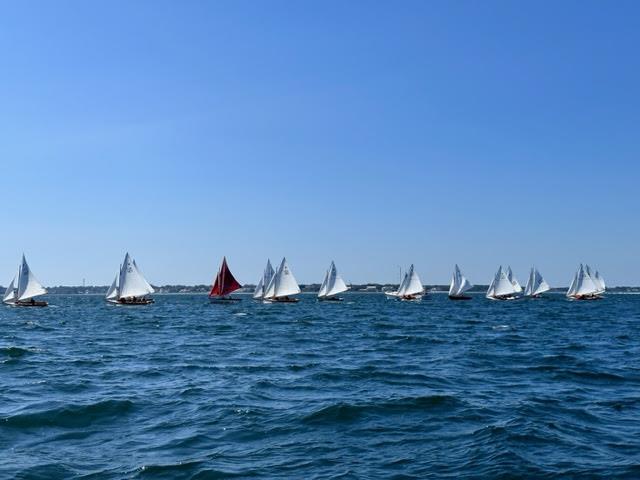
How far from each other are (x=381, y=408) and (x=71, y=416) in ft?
26.3

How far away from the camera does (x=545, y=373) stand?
2423 centimetres

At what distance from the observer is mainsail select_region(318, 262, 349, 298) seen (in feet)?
397

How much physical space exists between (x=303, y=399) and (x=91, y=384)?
7768 millimetres

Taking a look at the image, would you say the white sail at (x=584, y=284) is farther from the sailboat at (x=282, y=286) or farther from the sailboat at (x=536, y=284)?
the sailboat at (x=282, y=286)

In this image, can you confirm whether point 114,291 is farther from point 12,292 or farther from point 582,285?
point 582,285

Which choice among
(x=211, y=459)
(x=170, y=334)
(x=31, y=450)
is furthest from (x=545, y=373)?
(x=170, y=334)

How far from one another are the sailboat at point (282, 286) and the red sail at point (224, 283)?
8329mm

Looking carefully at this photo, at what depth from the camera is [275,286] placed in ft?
352

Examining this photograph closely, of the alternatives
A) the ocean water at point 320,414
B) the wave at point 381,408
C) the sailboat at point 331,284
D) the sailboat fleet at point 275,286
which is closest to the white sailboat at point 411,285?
the sailboat fleet at point 275,286

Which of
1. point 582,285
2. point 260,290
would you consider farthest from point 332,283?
point 582,285

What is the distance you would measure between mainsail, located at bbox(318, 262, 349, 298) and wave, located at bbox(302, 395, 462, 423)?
102 meters

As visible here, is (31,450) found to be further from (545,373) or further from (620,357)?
(620,357)

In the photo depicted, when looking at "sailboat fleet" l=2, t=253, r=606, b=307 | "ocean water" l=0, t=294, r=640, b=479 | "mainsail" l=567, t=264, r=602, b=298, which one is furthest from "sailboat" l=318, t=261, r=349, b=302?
"ocean water" l=0, t=294, r=640, b=479

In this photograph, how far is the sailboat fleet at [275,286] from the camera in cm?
9462
